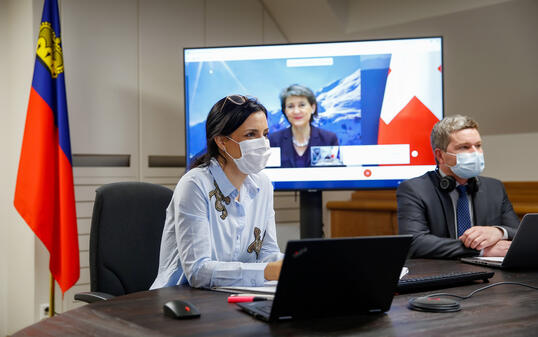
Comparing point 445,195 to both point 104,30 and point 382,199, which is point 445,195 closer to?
point 382,199

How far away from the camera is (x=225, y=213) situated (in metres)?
1.79

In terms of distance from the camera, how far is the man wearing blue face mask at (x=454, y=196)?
2.38 meters

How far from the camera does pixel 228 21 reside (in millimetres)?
4156

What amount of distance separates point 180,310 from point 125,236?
3.14 ft

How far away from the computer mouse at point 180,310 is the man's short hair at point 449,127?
1.66m

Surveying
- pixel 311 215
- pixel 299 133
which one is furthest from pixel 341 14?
pixel 311 215

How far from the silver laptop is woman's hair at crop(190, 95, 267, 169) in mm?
901

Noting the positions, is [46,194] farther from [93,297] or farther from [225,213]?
[225,213]

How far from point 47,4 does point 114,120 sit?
0.81 metres

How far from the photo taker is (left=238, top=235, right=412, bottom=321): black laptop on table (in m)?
1.05

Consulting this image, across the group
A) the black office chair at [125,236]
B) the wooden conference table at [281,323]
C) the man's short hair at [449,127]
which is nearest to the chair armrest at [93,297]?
the black office chair at [125,236]

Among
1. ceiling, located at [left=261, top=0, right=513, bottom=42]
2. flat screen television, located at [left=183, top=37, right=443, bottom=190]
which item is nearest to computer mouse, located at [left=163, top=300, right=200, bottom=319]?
flat screen television, located at [left=183, top=37, right=443, bottom=190]

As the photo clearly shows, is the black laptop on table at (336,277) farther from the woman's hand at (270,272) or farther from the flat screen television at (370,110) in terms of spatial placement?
the flat screen television at (370,110)

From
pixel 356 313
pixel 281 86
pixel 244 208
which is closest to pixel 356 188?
pixel 281 86
